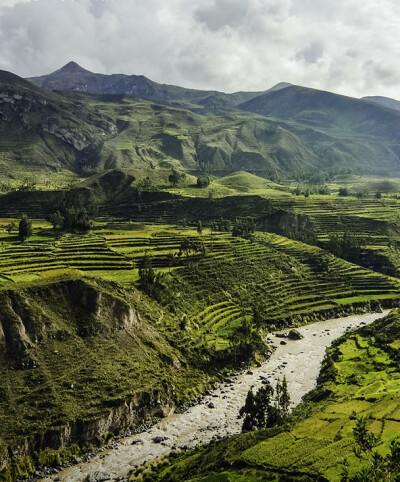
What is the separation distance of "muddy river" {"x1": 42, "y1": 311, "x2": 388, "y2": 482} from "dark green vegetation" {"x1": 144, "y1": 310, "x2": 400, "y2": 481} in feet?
16.3

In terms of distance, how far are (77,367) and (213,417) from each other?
89.9ft

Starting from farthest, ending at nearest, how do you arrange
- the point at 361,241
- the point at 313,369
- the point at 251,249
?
the point at 361,241, the point at 251,249, the point at 313,369

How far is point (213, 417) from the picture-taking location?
76125 millimetres

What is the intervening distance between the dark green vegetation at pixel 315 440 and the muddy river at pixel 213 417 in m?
4.96

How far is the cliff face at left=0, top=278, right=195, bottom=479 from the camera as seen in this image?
6412cm

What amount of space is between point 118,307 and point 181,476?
40.0m

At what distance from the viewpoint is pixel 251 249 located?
512ft

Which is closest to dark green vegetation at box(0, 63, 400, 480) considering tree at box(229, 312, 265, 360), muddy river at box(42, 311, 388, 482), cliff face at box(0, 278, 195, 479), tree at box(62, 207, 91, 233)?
cliff face at box(0, 278, 195, 479)

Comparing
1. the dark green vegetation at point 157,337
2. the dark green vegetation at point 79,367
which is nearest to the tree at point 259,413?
the dark green vegetation at point 157,337

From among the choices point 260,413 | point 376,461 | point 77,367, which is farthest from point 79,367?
point 376,461

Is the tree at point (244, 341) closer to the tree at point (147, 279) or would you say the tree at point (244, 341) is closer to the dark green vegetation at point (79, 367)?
the dark green vegetation at point (79, 367)

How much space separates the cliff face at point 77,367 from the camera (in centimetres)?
6412

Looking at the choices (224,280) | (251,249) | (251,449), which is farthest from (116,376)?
(251,249)

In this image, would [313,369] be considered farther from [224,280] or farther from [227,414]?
[224,280]
